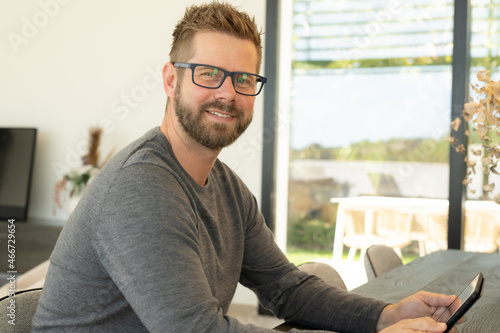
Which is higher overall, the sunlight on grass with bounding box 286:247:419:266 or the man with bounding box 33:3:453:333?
the man with bounding box 33:3:453:333

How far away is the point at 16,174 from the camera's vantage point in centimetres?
422

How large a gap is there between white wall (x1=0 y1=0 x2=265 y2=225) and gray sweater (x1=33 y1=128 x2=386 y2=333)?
2584 millimetres

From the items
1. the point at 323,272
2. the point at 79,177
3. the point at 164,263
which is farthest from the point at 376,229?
the point at 164,263

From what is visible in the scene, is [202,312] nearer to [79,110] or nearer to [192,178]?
[192,178]

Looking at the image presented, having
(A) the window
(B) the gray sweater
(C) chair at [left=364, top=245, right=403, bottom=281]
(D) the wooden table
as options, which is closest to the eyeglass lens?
(B) the gray sweater

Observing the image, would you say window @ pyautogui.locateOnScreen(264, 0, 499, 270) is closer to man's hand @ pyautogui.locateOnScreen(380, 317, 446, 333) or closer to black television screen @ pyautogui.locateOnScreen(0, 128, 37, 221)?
black television screen @ pyautogui.locateOnScreen(0, 128, 37, 221)

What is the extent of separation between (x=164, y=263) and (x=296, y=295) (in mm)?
474

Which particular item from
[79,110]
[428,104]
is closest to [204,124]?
[428,104]

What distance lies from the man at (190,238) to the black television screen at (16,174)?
319 cm

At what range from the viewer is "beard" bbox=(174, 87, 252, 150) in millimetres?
1220

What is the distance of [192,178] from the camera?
1.20m

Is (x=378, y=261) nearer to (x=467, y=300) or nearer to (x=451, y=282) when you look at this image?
(x=451, y=282)

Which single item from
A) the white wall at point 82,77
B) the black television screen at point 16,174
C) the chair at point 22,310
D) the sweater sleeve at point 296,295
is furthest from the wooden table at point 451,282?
the black television screen at point 16,174

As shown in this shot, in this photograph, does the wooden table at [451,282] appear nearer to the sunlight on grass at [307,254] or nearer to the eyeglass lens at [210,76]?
the eyeglass lens at [210,76]
